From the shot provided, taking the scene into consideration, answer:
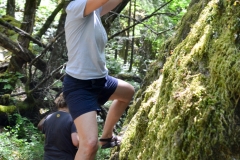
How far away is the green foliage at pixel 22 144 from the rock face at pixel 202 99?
4.46 meters

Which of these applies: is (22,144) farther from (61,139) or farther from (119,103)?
(119,103)

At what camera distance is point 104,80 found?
3672 millimetres

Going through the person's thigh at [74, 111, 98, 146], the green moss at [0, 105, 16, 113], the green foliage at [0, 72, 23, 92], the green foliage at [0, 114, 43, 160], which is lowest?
the green foliage at [0, 114, 43, 160]

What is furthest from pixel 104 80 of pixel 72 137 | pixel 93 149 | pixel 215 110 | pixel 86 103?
pixel 215 110

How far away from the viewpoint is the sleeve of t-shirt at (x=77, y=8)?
3257mm

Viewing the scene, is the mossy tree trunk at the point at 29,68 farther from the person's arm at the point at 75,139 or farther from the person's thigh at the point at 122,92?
the person's thigh at the point at 122,92

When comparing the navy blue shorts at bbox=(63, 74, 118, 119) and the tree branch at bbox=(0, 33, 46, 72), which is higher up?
the navy blue shorts at bbox=(63, 74, 118, 119)

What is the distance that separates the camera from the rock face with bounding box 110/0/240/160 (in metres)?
2.11

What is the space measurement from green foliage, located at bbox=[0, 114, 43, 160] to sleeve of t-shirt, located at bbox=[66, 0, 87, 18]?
428 centimetres

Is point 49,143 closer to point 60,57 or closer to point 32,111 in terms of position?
point 60,57

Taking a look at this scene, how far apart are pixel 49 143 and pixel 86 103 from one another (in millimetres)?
1408

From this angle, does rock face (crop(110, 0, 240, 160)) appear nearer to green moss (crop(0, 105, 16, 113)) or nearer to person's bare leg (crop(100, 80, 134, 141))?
person's bare leg (crop(100, 80, 134, 141))

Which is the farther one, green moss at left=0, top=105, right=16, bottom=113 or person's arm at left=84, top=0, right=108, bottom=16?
green moss at left=0, top=105, right=16, bottom=113

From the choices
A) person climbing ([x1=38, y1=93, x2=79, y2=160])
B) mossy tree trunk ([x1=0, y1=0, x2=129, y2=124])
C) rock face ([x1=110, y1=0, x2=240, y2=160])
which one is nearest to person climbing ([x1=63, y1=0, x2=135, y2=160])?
rock face ([x1=110, y1=0, x2=240, y2=160])
